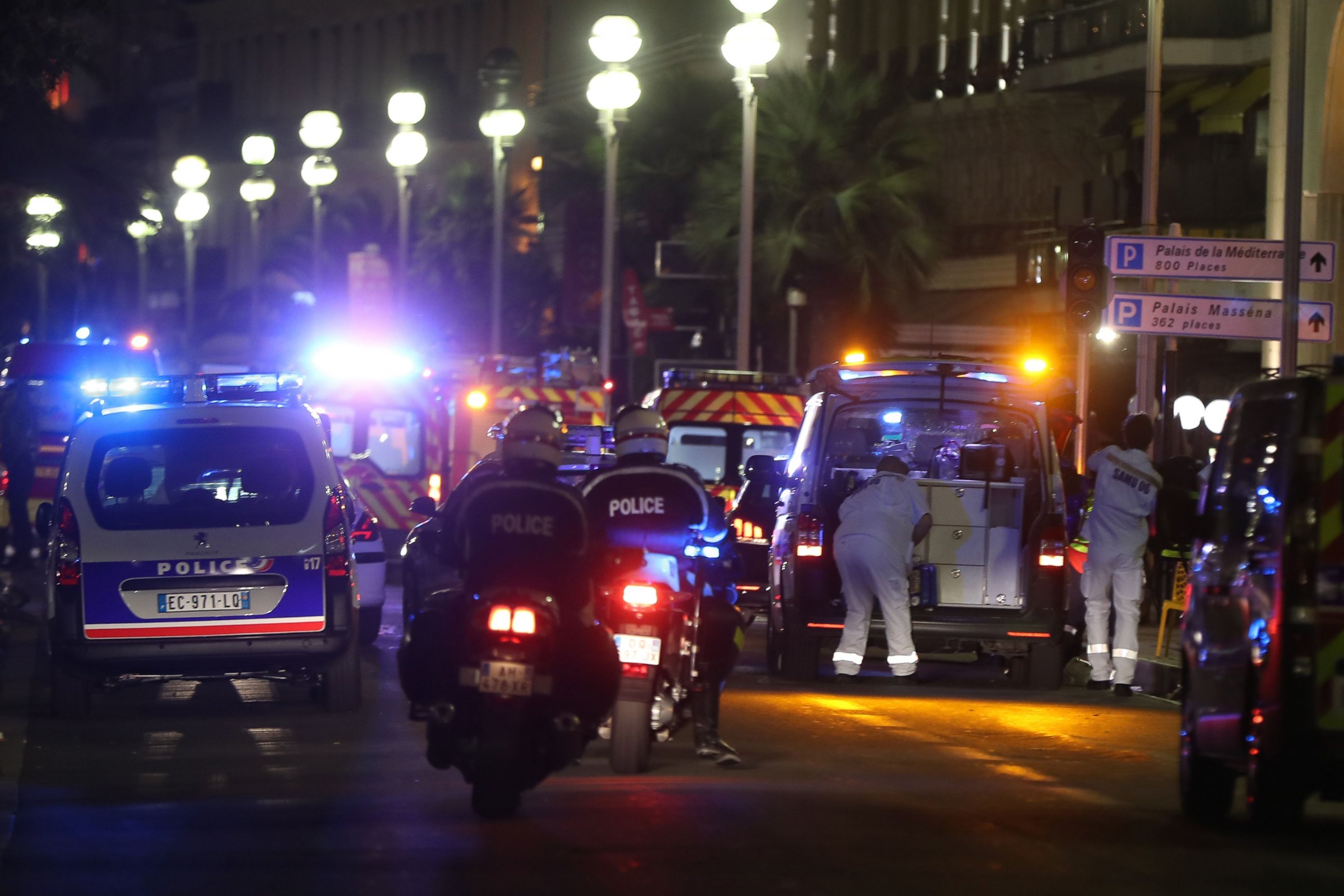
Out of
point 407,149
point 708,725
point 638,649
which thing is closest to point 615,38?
point 407,149

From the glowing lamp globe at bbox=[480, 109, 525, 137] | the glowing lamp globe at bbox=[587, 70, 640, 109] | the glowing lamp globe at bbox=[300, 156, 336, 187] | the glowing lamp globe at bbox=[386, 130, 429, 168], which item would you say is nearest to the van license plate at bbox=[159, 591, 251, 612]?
the glowing lamp globe at bbox=[587, 70, 640, 109]

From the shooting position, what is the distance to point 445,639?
9477mm

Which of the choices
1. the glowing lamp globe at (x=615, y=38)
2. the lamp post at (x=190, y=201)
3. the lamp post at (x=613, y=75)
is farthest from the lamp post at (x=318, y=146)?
the glowing lamp globe at (x=615, y=38)

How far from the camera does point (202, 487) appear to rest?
13.4 m

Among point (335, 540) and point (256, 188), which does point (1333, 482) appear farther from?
point (256, 188)

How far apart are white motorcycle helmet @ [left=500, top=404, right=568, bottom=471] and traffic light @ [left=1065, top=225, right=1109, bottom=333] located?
34.2ft

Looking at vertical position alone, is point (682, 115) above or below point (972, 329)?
above

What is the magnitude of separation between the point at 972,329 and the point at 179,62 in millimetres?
69337

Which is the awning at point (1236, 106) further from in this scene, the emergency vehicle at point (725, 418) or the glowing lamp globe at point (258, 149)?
the glowing lamp globe at point (258, 149)

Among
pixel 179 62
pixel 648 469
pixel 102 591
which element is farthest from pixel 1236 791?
pixel 179 62

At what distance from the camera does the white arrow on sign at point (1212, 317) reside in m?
18.2

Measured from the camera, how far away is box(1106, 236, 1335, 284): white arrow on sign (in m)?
18.1

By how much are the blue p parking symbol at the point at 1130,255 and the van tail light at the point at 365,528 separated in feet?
20.6

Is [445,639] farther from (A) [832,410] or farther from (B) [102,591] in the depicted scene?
(A) [832,410]
